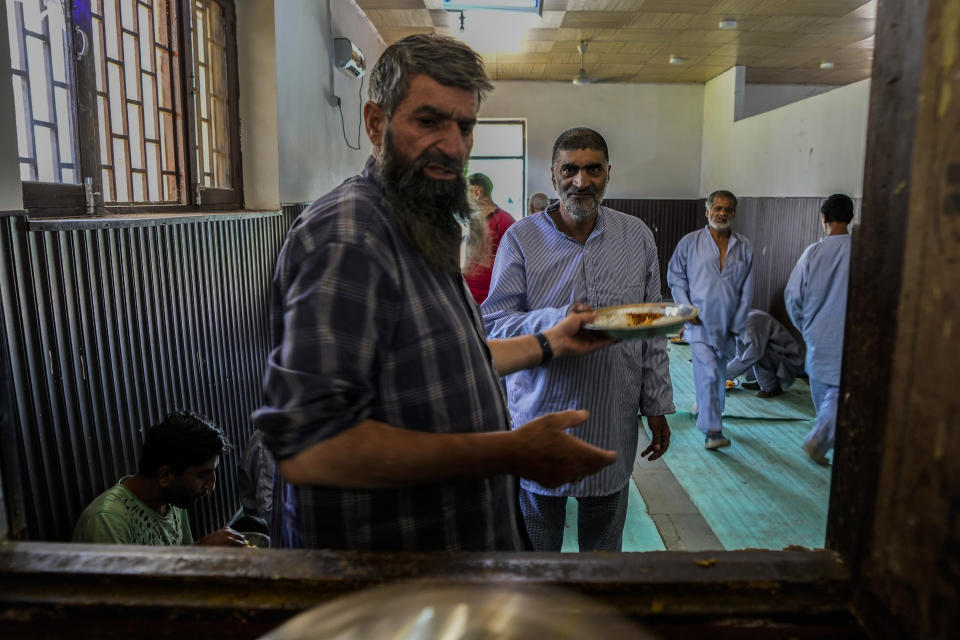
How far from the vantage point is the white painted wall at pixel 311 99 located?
4.15 meters

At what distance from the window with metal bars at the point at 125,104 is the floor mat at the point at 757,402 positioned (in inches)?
167

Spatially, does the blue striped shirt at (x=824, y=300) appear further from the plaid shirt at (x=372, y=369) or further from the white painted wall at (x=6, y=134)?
the white painted wall at (x=6, y=134)

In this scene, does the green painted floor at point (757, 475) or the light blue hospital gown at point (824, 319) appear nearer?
the green painted floor at point (757, 475)

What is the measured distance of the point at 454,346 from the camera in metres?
1.18

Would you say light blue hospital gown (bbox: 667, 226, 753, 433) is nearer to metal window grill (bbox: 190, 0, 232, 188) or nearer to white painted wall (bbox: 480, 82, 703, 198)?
metal window grill (bbox: 190, 0, 232, 188)

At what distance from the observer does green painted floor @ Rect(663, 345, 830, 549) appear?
350cm

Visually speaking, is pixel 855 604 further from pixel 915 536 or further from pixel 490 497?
pixel 490 497

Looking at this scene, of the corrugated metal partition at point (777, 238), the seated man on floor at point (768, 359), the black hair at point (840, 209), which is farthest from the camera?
the corrugated metal partition at point (777, 238)

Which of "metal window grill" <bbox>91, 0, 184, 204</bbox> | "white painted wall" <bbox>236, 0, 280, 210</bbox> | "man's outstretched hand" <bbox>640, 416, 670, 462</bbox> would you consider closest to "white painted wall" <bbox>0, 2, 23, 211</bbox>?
"metal window grill" <bbox>91, 0, 184, 204</bbox>

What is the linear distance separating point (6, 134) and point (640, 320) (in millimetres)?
1830

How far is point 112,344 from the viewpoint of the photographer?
7.49 ft

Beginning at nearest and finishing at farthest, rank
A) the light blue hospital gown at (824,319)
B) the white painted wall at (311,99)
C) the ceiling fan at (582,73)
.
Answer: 1. the white painted wall at (311,99)
2. the light blue hospital gown at (824,319)
3. the ceiling fan at (582,73)

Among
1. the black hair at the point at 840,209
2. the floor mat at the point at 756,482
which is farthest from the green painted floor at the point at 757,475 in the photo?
the black hair at the point at 840,209

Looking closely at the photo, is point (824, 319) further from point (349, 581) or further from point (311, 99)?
point (349, 581)
